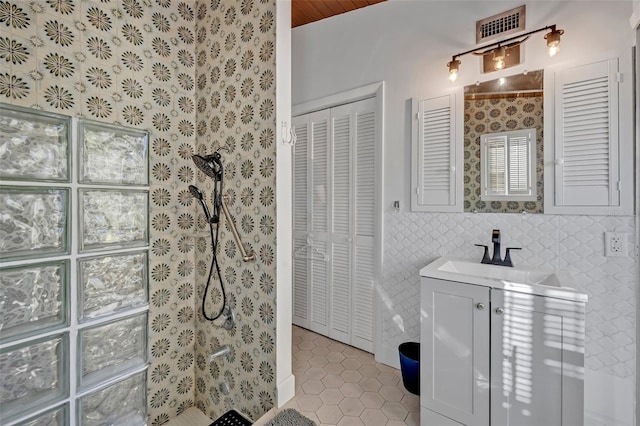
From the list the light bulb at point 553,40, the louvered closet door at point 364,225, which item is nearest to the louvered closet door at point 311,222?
the louvered closet door at point 364,225

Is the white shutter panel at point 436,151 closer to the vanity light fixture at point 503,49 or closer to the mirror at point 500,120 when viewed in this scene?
the mirror at point 500,120

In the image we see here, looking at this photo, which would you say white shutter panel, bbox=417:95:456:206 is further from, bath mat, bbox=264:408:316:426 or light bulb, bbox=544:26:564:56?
bath mat, bbox=264:408:316:426

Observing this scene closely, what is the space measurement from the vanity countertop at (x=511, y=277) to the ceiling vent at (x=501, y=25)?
1453mm

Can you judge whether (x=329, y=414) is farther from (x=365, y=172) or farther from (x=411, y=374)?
(x=365, y=172)

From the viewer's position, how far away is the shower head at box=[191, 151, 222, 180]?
5.29 feet

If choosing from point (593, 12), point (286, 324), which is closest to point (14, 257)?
point (286, 324)

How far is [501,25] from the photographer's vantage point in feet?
5.77

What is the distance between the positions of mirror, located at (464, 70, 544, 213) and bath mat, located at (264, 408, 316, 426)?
159 centimetres

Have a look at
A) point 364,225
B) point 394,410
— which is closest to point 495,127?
point 364,225

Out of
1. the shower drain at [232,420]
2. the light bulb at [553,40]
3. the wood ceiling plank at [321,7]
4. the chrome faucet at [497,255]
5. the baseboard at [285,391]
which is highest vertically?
the wood ceiling plank at [321,7]

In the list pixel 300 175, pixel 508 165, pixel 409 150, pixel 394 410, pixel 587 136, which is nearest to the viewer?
pixel 587 136

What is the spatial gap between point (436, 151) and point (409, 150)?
0.20m

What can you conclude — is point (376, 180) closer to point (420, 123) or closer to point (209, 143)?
point (420, 123)

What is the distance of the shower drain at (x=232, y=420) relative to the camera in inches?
Result: 61.1
